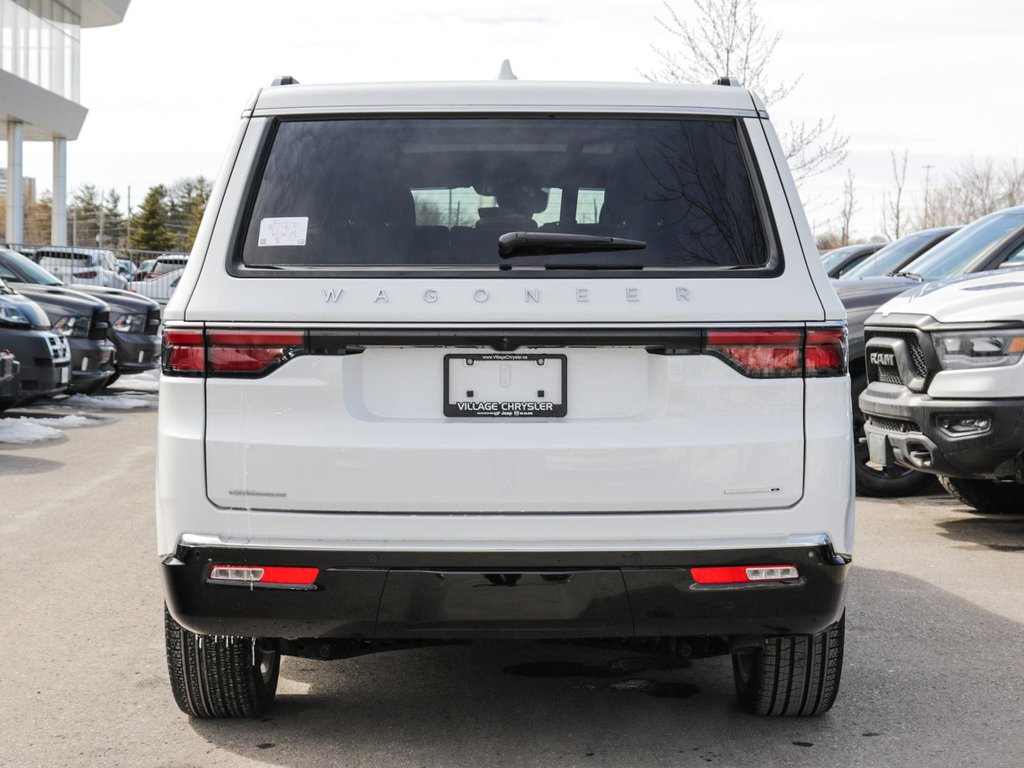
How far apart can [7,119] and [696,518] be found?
43.0 metres

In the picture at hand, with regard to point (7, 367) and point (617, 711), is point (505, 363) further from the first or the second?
point (7, 367)

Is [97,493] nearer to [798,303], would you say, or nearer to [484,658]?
[484,658]

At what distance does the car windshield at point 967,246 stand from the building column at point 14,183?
36.4 m

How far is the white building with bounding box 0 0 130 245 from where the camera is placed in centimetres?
4153

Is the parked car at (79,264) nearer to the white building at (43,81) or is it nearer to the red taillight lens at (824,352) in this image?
the white building at (43,81)

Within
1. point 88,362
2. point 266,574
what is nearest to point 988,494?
point 266,574

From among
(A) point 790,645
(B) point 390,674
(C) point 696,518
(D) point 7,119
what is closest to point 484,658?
(B) point 390,674

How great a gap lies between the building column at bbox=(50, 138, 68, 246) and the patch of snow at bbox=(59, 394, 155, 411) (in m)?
27.6

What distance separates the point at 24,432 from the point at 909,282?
8270 mm

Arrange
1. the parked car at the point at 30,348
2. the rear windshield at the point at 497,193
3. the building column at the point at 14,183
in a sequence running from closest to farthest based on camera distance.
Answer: the rear windshield at the point at 497,193, the parked car at the point at 30,348, the building column at the point at 14,183

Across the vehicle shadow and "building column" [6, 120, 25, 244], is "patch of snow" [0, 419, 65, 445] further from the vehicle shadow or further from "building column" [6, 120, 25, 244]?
"building column" [6, 120, 25, 244]

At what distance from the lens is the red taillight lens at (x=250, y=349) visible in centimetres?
360

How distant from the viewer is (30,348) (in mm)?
12727

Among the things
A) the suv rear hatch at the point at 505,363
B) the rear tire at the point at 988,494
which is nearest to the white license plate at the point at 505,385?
the suv rear hatch at the point at 505,363
